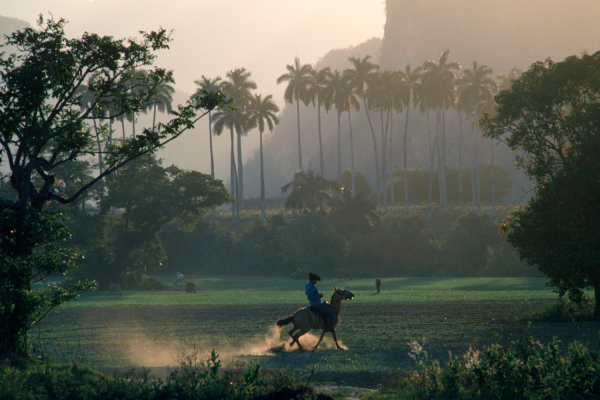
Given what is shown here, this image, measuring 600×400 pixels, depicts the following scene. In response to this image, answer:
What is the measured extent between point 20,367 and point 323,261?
55543mm

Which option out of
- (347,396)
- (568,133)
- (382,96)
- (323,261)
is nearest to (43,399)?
(347,396)

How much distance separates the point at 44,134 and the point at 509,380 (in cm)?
1314

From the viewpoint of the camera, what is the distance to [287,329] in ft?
69.7

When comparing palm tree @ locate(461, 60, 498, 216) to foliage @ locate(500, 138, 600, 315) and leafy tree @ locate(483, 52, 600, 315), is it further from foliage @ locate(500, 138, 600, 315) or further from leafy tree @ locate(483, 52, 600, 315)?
foliage @ locate(500, 138, 600, 315)

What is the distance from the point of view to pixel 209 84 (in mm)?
88312

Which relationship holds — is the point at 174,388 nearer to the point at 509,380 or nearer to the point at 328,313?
the point at 509,380

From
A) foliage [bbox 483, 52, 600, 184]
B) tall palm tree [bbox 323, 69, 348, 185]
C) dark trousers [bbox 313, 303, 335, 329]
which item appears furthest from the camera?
tall palm tree [bbox 323, 69, 348, 185]

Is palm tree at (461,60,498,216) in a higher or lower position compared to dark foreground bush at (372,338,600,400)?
higher

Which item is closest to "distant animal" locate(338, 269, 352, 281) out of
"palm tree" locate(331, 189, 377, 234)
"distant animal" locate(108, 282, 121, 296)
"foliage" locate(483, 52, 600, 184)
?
"palm tree" locate(331, 189, 377, 234)

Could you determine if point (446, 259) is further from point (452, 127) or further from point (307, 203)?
point (452, 127)

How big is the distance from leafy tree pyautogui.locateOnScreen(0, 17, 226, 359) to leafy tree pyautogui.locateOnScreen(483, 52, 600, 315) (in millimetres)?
13950

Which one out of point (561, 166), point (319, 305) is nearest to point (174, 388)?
point (319, 305)

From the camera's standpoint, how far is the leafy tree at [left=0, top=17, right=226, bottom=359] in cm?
1265

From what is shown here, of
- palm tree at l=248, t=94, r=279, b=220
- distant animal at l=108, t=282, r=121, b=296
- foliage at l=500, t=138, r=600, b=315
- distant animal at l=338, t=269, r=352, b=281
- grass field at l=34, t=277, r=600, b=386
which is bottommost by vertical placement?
distant animal at l=338, t=269, r=352, b=281
